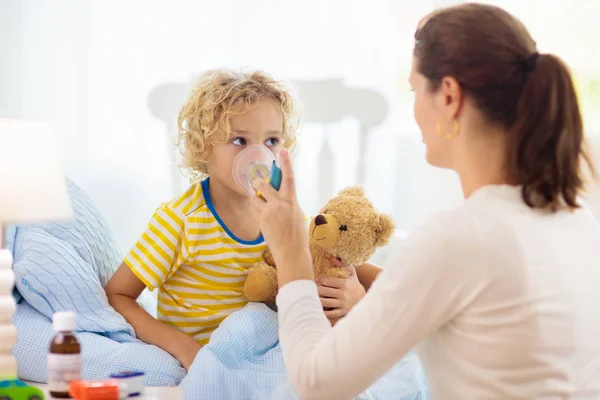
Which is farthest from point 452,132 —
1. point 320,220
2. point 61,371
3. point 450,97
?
point 61,371

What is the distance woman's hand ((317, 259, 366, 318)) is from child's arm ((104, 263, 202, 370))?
292mm

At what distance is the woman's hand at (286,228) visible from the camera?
1.16 m

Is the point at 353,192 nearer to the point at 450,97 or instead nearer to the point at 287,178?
the point at 287,178

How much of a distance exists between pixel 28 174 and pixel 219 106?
582 mm

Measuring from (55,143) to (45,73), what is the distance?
1.48 m

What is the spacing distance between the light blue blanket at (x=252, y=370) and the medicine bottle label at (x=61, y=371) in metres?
0.31

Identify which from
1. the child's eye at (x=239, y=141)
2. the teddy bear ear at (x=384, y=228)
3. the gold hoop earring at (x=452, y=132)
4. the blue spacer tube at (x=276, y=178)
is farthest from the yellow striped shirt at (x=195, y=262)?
the gold hoop earring at (x=452, y=132)

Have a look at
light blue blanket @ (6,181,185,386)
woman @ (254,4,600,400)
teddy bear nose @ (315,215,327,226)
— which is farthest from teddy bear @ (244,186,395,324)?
woman @ (254,4,600,400)

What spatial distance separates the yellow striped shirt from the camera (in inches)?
69.3

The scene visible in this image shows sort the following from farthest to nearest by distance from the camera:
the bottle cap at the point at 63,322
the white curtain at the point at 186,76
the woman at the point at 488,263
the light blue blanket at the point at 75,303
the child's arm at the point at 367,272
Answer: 1. the white curtain at the point at 186,76
2. the child's arm at the point at 367,272
3. the light blue blanket at the point at 75,303
4. the bottle cap at the point at 63,322
5. the woman at the point at 488,263

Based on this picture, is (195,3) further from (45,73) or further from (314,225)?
(314,225)

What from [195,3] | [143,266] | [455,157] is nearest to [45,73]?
[195,3]

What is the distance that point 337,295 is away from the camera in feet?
5.45

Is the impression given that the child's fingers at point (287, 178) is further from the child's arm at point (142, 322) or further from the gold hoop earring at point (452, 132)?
the child's arm at point (142, 322)
